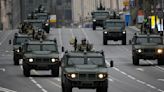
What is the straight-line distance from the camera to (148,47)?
2077 inches

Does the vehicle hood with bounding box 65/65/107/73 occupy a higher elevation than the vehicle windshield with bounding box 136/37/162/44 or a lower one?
higher

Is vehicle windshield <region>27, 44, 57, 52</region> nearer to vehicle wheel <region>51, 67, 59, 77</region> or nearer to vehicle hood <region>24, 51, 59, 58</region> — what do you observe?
vehicle hood <region>24, 51, 59, 58</region>

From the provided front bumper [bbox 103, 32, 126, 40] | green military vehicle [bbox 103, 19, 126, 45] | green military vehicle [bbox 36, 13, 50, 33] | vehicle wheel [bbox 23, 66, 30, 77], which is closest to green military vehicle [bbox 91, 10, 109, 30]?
green military vehicle [bbox 36, 13, 50, 33]

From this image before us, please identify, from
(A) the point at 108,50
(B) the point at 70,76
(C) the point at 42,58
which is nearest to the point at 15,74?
(C) the point at 42,58

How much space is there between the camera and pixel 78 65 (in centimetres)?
3125

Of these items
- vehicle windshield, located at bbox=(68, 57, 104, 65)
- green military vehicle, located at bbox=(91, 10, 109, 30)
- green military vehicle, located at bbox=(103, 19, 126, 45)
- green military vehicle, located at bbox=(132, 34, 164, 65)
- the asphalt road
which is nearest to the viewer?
vehicle windshield, located at bbox=(68, 57, 104, 65)

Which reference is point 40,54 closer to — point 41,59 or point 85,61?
point 41,59

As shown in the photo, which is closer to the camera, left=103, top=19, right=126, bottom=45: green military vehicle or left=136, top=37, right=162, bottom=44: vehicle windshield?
left=136, top=37, right=162, bottom=44: vehicle windshield

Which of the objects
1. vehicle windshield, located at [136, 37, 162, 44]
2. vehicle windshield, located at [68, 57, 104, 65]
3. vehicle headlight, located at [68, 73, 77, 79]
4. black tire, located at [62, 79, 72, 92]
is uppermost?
vehicle windshield, located at [68, 57, 104, 65]

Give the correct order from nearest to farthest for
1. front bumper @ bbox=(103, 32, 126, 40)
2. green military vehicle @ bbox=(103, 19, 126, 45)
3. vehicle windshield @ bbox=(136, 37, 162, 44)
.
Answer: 1. vehicle windshield @ bbox=(136, 37, 162, 44)
2. green military vehicle @ bbox=(103, 19, 126, 45)
3. front bumper @ bbox=(103, 32, 126, 40)

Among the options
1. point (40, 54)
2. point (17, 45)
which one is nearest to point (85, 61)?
point (40, 54)

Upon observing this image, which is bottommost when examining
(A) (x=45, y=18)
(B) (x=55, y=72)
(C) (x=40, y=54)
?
(A) (x=45, y=18)

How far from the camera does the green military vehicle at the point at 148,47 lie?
52.7 metres

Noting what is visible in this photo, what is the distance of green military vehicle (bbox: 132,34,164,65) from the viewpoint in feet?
173
